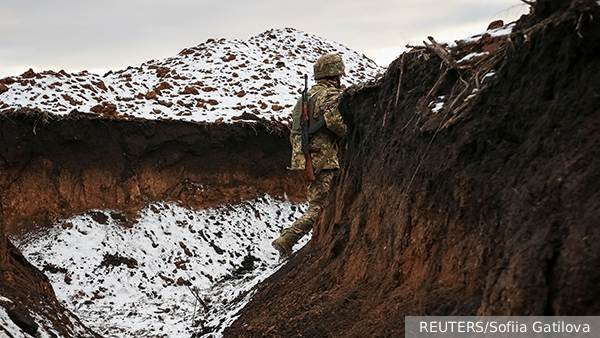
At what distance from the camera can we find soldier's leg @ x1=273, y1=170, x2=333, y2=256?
23.8 ft

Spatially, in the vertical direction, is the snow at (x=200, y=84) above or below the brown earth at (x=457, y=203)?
above

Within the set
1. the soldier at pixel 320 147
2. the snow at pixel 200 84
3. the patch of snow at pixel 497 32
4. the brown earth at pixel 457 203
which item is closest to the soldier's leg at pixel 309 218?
the soldier at pixel 320 147

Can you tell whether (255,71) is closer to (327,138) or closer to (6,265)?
(327,138)

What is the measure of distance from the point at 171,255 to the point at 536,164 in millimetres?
8098

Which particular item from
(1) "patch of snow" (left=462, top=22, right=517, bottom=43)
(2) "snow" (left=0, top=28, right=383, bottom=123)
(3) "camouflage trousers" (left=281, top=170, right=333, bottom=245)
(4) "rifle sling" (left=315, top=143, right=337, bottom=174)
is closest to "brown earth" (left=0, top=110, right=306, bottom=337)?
(2) "snow" (left=0, top=28, right=383, bottom=123)

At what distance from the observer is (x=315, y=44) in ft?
75.9

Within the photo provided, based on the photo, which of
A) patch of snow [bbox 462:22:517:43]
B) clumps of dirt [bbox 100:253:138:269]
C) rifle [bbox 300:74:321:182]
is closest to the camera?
patch of snow [bbox 462:22:517:43]

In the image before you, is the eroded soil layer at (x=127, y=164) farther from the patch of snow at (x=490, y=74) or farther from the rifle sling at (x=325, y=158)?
the patch of snow at (x=490, y=74)

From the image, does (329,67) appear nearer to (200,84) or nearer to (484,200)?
(484,200)

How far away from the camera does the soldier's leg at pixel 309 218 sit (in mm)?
7254

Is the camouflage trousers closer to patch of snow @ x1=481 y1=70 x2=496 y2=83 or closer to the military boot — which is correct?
the military boot

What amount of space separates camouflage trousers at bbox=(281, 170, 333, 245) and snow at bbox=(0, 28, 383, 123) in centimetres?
452

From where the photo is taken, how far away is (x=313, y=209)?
291 inches

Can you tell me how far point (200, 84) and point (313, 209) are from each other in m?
9.36
